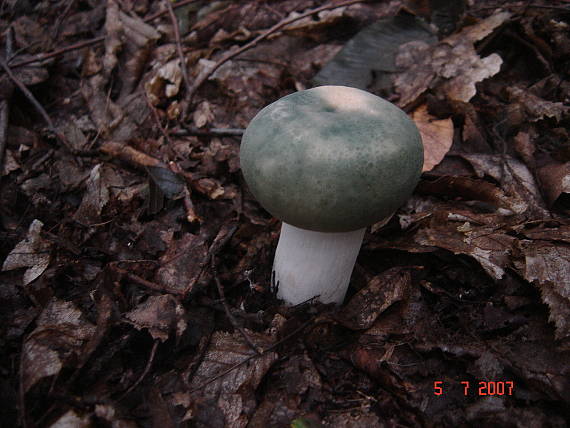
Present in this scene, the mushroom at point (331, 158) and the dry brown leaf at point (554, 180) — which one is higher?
the mushroom at point (331, 158)

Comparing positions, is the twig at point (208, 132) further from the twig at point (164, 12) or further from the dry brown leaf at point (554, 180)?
the dry brown leaf at point (554, 180)

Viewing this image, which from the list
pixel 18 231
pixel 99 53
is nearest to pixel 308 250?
pixel 18 231

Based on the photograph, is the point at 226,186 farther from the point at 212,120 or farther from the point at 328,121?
the point at 328,121

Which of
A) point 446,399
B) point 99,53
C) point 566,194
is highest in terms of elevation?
point 99,53

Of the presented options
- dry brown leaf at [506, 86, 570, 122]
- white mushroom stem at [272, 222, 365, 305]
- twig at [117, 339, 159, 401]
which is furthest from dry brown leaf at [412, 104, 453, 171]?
twig at [117, 339, 159, 401]

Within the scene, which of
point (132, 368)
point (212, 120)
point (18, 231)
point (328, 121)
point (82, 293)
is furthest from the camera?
point (212, 120)

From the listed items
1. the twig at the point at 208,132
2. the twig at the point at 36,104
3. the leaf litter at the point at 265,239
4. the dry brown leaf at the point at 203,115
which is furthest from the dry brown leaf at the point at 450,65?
the twig at the point at 36,104
